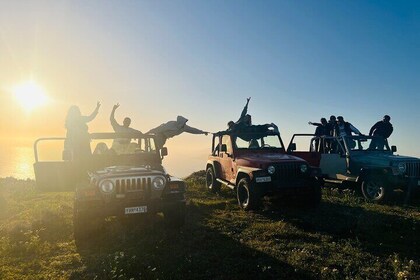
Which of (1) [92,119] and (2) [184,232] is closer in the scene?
(2) [184,232]

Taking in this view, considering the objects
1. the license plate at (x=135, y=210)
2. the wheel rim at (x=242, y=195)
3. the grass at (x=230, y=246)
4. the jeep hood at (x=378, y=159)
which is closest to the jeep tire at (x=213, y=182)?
the grass at (x=230, y=246)

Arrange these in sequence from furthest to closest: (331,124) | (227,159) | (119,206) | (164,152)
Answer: (331,124) → (227,159) → (164,152) → (119,206)

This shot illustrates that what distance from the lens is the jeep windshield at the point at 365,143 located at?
12.4 m

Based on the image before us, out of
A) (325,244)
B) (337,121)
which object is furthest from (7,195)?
(337,121)

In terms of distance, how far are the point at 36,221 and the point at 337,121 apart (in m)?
11.6

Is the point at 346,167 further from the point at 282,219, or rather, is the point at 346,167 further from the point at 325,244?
the point at 325,244

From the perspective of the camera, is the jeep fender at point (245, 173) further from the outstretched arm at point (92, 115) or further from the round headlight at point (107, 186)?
the outstretched arm at point (92, 115)

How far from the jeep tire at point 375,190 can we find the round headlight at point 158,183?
729 cm

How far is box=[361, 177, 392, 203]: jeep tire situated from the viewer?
10.7m

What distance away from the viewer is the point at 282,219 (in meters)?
8.60

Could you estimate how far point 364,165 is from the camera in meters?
11.5

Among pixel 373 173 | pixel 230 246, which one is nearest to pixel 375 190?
pixel 373 173

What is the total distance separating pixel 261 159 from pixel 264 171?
2.49ft

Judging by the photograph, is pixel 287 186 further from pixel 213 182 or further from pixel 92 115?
pixel 92 115
